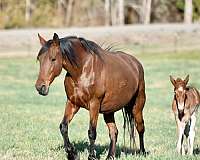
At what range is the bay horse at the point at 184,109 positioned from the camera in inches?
480

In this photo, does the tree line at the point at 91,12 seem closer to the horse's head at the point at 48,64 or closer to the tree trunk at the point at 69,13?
the tree trunk at the point at 69,13

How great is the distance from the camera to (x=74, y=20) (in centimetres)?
7175

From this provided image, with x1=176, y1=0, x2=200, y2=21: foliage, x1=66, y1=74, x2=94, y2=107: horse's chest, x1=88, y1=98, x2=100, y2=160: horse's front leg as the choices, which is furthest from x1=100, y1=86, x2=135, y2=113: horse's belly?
x1=176, y1=0, x2=200, y2=21: foliage

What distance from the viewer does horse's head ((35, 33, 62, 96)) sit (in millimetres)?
9414

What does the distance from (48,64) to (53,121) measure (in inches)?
324

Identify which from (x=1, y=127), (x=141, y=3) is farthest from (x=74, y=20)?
(x=1, y=127)

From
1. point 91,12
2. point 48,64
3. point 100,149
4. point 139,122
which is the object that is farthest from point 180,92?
point 91,12

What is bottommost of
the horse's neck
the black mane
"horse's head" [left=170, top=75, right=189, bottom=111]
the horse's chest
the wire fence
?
the wire fence

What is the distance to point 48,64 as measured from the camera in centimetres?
952

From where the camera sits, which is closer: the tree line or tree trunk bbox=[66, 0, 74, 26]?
the tree line

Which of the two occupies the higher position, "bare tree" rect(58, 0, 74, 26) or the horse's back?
the horse's back

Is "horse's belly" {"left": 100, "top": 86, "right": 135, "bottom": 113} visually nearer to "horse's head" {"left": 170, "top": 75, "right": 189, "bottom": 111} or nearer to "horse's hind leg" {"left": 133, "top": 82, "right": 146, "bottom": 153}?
"horse's hind leg" {"left": 133, "top": 82, "right": 146, "bottom": 153}

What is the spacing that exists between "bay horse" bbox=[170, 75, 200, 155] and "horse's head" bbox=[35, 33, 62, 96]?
10.9 feet

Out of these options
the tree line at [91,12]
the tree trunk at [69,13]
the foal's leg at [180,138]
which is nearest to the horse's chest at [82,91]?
A: the foal's leg at [180,138]
